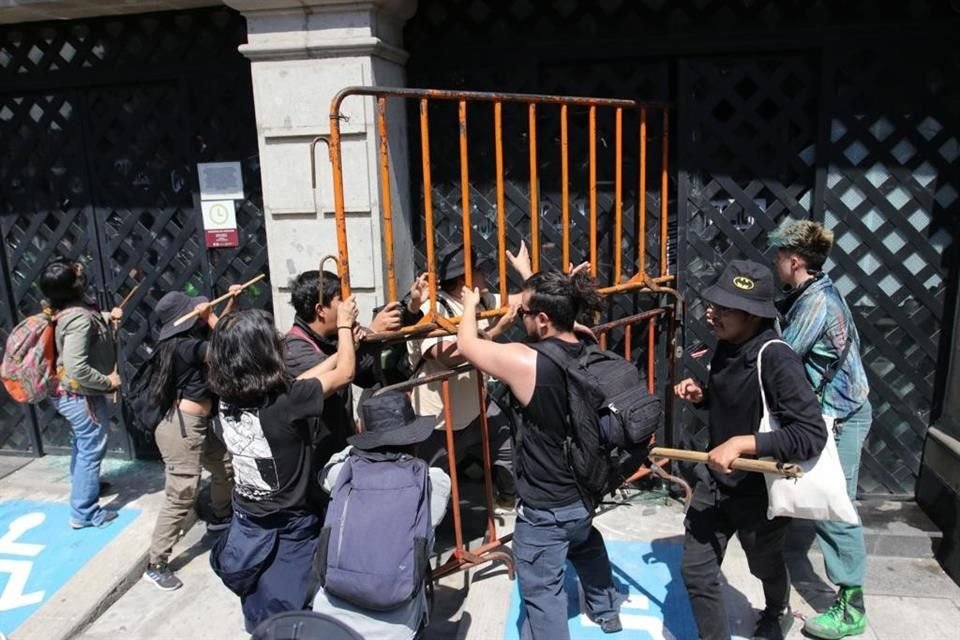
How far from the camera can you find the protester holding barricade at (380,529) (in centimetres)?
245

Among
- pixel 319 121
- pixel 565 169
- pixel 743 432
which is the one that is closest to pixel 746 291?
pixel 743 432

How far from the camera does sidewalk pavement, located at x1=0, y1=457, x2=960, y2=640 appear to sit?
11.2 feet

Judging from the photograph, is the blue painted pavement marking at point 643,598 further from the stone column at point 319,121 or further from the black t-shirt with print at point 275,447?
the stone column at point 319,121

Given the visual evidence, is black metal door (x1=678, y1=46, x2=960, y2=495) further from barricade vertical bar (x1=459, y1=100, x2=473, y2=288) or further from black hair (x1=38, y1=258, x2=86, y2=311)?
black hair (x1=38, y1=258, x2=86, y2=311)

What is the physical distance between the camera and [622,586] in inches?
145

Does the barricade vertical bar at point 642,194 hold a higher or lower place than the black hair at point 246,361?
higher

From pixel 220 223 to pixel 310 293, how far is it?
2033 mm

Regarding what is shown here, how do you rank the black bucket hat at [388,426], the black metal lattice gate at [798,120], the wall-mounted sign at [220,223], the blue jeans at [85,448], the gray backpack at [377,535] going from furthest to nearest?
the wall-mounted sign at [220,223], the blue jeans at [85,448], the black metal lattice gate at [798,120], the black bucket hat at [388,426], the gray backpack at [377,535]

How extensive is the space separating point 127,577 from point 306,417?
2095mm

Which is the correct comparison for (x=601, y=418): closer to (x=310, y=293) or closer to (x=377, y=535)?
(x=377, y=535)

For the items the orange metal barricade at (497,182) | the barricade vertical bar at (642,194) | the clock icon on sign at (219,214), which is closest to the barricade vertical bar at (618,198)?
the orange metal barricade at (497,182)

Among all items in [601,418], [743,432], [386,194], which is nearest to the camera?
[601,418]

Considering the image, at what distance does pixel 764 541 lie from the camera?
2.96 metres

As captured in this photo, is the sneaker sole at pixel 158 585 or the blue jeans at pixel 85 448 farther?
the blue jeans at pixel 85 448
